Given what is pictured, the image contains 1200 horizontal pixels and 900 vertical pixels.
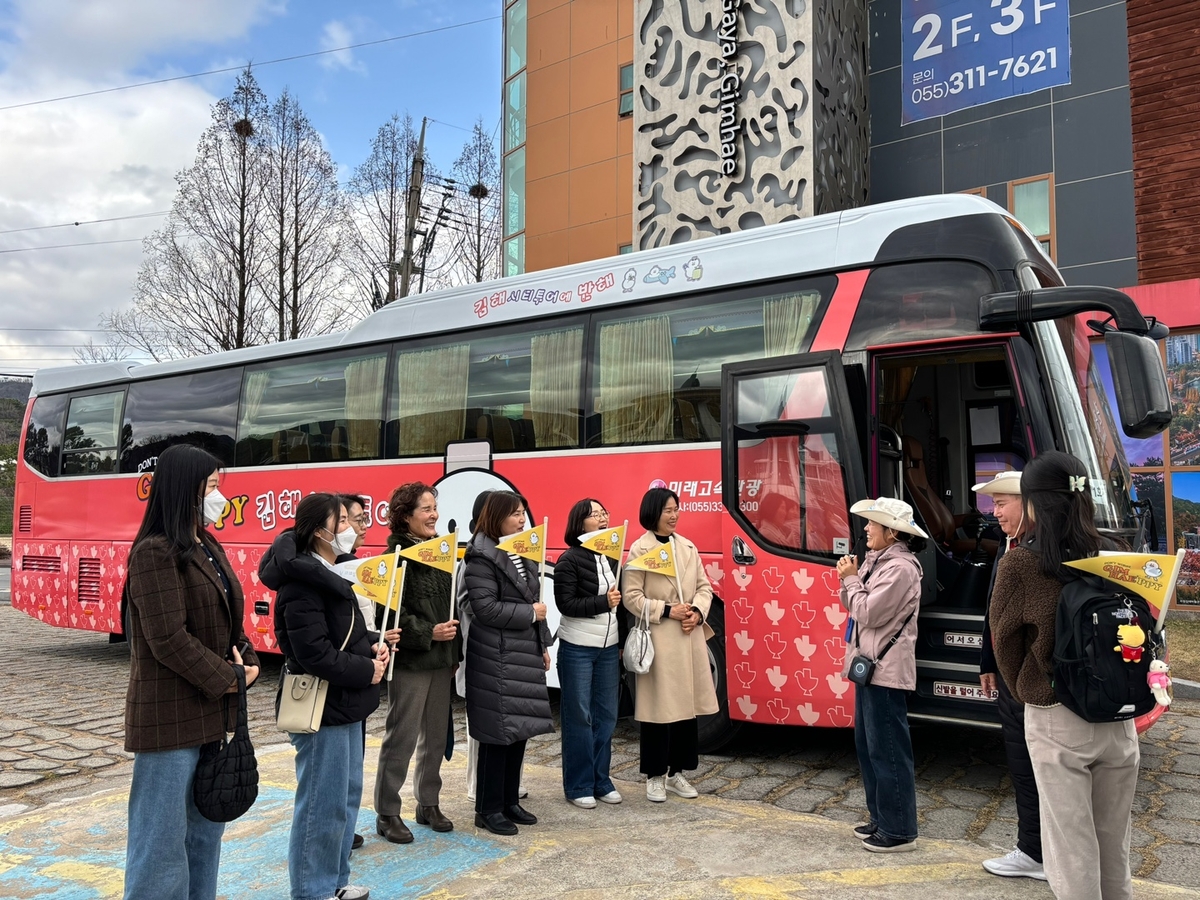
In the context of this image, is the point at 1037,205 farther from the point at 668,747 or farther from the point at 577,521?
the point at 668,747

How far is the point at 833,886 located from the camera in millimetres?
4324

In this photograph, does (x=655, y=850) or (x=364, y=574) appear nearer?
(x=364, y=574)

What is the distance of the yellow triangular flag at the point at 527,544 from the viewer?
5125 millimetres

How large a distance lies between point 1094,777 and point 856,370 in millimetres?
3239

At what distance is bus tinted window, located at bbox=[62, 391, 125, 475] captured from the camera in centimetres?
1174

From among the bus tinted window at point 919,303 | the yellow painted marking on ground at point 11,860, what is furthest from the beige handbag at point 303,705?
the bus tinted window at point 919,303

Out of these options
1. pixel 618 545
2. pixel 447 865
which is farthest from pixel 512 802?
pixel 618 545

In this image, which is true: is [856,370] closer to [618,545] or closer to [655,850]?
[618,545]

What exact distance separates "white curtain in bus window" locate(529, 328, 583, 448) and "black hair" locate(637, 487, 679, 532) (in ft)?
6.05

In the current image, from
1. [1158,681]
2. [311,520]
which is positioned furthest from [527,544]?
[1158,681]

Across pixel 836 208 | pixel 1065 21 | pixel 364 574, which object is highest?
pixel 1065 21

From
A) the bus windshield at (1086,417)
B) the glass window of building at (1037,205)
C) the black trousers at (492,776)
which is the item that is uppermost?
the glass window of building at (1037,205)

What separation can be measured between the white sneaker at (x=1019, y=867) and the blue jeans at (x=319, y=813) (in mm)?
2899

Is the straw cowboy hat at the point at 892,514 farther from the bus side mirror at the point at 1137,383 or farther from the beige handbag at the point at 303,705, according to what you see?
the beige handbag at the point at 303,705
